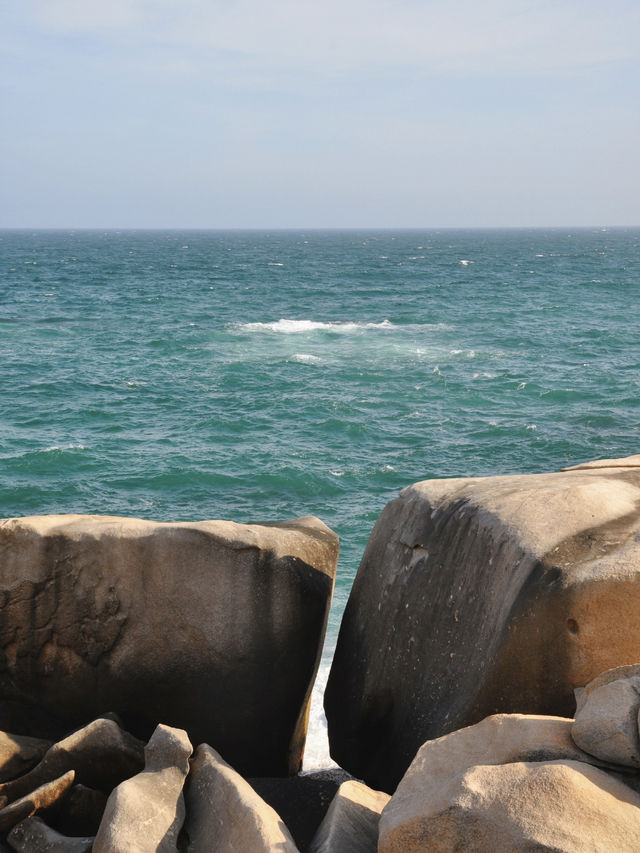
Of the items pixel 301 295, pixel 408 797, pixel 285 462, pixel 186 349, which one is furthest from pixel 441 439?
pixel 301 295

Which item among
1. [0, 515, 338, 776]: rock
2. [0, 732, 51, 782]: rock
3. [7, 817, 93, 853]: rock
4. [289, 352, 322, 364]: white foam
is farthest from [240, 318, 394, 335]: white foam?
[7, 817, 93, 853]: rock

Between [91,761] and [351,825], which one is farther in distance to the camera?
[91,761]

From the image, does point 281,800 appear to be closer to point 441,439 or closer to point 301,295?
point 441,439

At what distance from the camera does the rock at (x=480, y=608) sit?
577 centimetres

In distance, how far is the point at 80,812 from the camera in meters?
5.90

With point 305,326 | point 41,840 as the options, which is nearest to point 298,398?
point 305,326

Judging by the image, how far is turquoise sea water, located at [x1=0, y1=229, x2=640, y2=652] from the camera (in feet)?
67.1

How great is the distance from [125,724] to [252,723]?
1.03m

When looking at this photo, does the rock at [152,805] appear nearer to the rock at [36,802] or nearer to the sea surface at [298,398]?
the rock at [36,802]

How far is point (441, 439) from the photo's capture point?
2394 cm

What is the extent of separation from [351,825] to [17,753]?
270 centimetres

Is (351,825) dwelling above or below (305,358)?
above

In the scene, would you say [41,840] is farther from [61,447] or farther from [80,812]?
[61,447]

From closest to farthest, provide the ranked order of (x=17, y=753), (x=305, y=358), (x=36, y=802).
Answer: (x=36, y=802), (x=17, y=753), (x=305, y=358)
